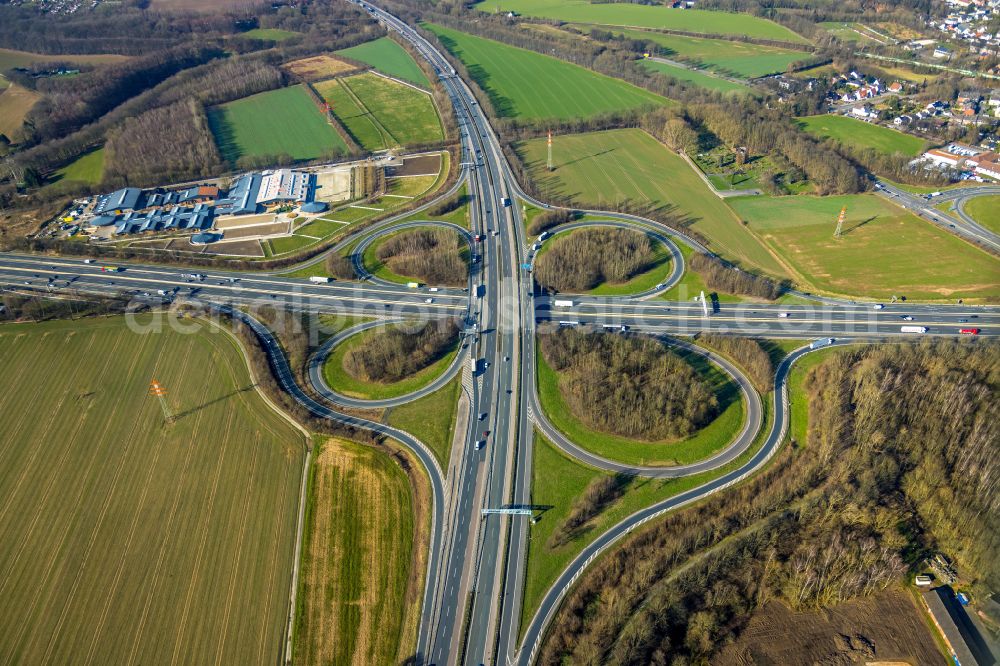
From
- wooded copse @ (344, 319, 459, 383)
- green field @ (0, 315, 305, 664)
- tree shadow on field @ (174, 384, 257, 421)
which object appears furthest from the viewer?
wooded copse @ (344, 319, 459, 383)

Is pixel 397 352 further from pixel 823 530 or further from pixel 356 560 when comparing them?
pixel 823 530

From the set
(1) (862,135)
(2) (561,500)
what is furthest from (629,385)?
(1) (862,135)

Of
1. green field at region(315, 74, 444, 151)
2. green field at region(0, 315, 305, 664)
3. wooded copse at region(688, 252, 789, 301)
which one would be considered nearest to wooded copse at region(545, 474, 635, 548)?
green field at region(0, 315, 305, 664)

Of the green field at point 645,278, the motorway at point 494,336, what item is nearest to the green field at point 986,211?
the motorway at point 494,336

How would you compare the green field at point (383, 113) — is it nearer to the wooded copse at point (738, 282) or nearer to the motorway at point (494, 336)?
the motorway at point (494, 336)

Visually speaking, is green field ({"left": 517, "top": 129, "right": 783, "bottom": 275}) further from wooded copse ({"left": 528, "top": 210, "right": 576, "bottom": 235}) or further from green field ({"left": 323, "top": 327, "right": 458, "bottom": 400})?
green field ({"left": 323, "top": 327, "right": 458, "bottom": 400})

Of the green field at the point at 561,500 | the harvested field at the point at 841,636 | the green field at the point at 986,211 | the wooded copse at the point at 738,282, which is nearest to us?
the harvested field at the point at 841,636

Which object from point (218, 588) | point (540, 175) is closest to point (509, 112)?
point (540, 175)
